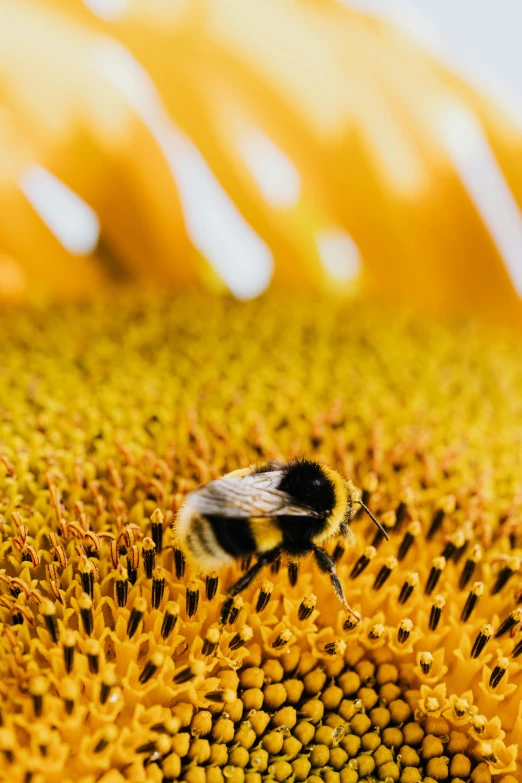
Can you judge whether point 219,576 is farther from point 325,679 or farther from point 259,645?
point 325,679

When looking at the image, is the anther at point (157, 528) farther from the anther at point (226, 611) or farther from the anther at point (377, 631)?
the anther at point (377, 631)

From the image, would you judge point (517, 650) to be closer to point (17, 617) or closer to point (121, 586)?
point (121, 586)

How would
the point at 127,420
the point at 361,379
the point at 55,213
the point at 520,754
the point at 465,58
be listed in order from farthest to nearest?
the point at 465,58, the point at 55,213, the point at 361,379, the point at 127,420, the point at 520,754

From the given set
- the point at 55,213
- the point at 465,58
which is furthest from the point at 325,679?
the point at 465,58

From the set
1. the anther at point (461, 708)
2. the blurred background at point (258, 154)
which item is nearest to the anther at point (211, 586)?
the anther at point (461, 708)

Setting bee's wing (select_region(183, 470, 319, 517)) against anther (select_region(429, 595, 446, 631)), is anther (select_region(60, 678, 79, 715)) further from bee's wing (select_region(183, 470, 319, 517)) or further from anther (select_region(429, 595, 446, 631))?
anther (select_region(429, 595, 446, 631))

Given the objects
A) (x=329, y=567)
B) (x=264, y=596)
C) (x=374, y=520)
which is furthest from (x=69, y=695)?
(x=374, y=520)

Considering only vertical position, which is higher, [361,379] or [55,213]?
[55,213]
